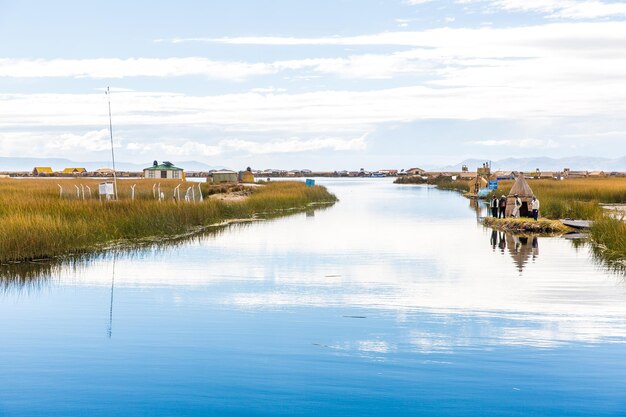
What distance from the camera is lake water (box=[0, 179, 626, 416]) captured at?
34.9 feet

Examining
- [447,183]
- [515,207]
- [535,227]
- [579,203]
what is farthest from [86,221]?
[447,183]

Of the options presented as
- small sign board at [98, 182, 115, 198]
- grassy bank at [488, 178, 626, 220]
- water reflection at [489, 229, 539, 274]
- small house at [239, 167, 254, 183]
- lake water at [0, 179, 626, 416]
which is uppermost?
small house at [239, 167, 254, 183]

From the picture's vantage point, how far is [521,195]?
1612 inches

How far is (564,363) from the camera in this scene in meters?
12.4

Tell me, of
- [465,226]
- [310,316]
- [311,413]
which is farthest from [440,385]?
[465,226]

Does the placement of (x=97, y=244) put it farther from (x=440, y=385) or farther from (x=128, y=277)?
(x=440, y=385)

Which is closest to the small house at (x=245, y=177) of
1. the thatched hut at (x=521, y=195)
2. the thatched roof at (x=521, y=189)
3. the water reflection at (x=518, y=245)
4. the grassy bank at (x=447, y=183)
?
the grassy bank at (x=447, y=183)

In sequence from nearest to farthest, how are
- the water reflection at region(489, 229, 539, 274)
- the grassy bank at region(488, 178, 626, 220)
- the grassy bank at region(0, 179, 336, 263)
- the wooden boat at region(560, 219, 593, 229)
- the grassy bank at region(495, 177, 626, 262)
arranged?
the grassy bank at region(0, 179, 336, 263) < the water reflection at region(489, 229, 539, 274) < the grassy bank at region(495, 177, 626, 262) < the wooden boat at region(560, 219, 593, 229) < the grassy bank at region(488, 178, 626, 220)

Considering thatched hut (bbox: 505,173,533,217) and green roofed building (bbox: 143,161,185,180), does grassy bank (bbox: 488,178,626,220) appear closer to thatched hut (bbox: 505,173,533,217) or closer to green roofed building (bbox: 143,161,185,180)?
thatched hut (bbox: 505,173,533,217)

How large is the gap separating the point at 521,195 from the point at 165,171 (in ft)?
241

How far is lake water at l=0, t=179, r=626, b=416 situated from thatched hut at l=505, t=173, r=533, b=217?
13659 mm

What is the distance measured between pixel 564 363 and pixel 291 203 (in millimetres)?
50057

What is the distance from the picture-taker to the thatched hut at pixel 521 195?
4041cm

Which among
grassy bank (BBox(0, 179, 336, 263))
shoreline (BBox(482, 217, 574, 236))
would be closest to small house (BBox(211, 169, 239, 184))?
grassy bank (BBox(0, 179, 336, 263))
